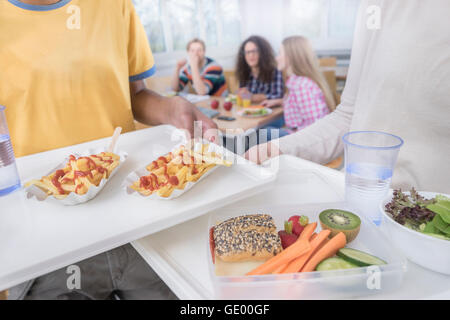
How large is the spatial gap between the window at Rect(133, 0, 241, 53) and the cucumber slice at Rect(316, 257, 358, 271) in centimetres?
598

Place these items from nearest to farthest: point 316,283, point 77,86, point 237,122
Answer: point 316,283
point 77,86
point 237,122

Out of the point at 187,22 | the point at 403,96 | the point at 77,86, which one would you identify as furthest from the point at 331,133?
the point at 187,22

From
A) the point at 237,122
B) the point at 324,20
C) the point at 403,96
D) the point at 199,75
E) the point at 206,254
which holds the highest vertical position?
the point at 324,20

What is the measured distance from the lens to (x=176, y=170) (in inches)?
33.7

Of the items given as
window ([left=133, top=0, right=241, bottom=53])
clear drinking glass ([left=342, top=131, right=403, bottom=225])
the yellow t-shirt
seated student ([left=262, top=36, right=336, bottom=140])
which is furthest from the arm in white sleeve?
window ([left=133, top=0, right=241, bottom=53])

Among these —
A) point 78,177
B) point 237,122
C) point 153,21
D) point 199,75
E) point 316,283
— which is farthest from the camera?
point 153,21

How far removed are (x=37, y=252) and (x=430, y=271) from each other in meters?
0.71

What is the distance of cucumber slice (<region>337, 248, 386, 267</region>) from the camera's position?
537mm

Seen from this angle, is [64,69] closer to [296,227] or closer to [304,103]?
[296,227]

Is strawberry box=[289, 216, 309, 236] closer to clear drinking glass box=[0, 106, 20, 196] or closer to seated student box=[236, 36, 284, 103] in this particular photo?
clear drinking glass box=[0, 106, 20, 196]

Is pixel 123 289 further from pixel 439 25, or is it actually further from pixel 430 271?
pixel 439 25

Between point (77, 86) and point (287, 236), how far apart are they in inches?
40.7

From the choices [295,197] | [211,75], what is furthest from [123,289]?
[211,75]

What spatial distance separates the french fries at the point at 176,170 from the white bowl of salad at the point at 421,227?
1.37ft
